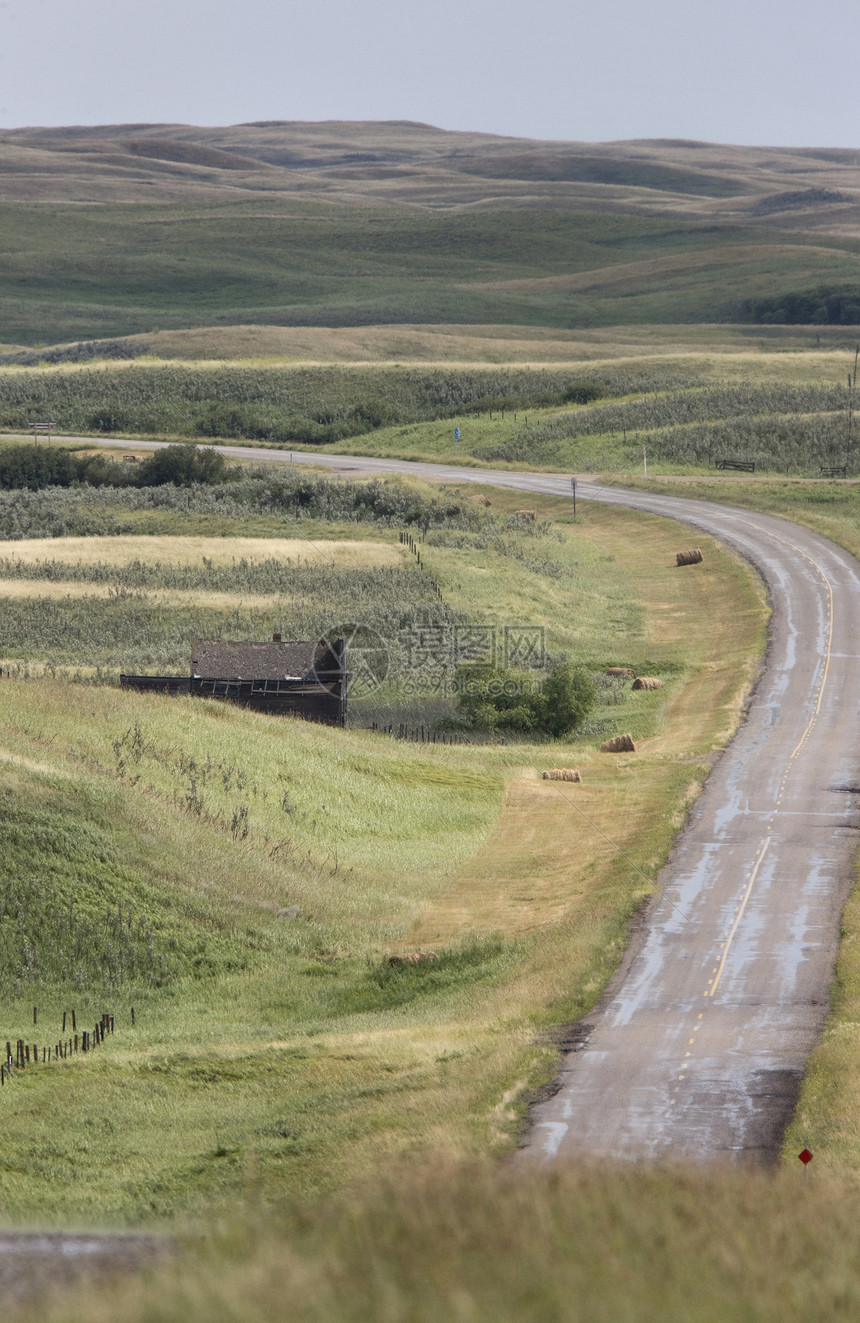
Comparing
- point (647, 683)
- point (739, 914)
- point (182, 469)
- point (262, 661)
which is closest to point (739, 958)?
point (739, 914)

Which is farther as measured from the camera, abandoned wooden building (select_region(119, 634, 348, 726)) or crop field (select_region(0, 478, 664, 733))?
crop field (select_region(0, 478, 664, 733))

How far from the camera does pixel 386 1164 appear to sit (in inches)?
670

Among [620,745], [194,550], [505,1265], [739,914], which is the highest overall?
[505,1265]

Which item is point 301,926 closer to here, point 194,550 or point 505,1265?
point 505,1265

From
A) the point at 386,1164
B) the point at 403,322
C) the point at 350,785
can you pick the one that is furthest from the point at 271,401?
the point at 386,1164

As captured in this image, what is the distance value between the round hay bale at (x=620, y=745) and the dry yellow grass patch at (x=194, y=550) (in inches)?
1005

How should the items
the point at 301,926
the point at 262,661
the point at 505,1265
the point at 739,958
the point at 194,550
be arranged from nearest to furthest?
1. the point at 505,1265
2. the point at 739,958
3. the point at 301,926
4. the point at 262,661
5. the point at 194,550

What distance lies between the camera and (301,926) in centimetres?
3017

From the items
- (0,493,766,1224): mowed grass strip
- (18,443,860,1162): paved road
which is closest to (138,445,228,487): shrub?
(0,493,766,1224): mowed grass strip

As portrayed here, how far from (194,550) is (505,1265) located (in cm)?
6749

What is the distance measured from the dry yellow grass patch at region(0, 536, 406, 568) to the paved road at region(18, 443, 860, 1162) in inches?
995

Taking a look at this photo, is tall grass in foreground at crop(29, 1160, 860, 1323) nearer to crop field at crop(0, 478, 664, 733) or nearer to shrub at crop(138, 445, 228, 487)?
crop field at crop(0, 478, 664, 733)

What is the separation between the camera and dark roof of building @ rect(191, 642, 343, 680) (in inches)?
1838

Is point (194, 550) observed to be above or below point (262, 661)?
above
